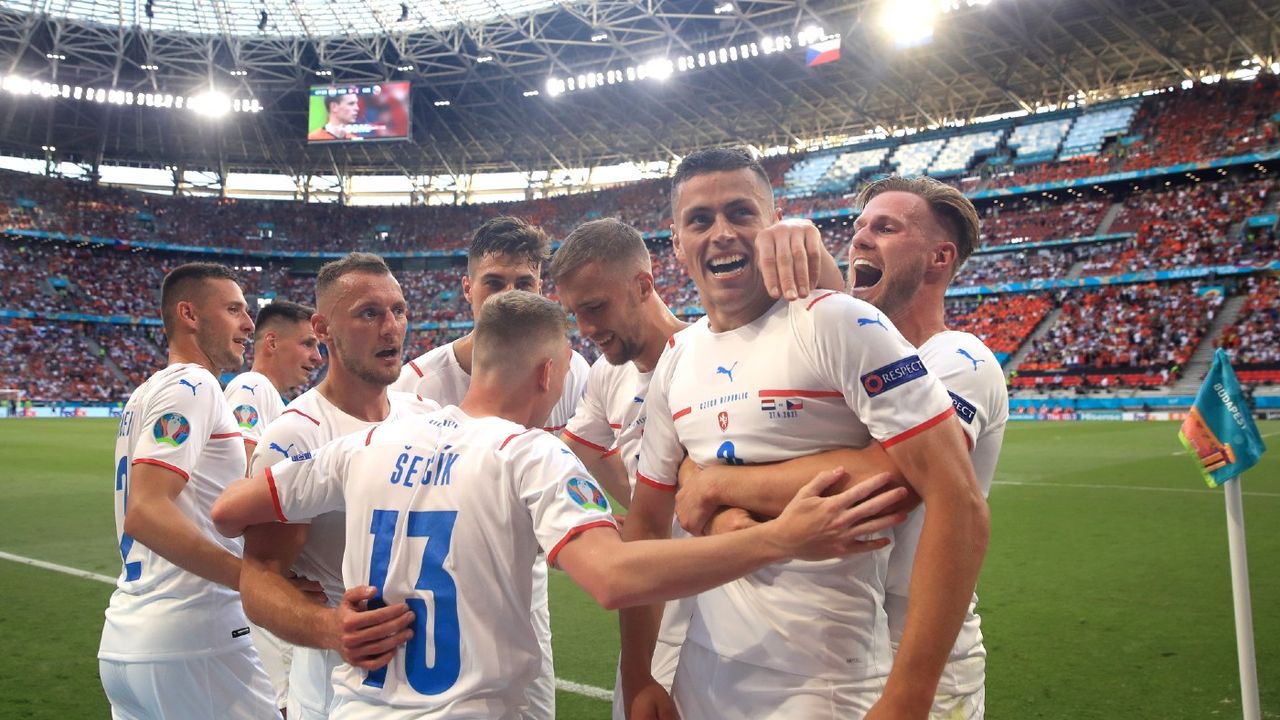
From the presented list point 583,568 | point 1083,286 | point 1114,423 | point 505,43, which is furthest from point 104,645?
point 1083,286

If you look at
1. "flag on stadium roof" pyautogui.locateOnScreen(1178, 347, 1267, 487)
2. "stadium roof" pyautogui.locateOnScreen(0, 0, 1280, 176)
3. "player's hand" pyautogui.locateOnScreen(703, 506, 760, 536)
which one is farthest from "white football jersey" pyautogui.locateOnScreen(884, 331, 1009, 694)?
"stadium roof" pyautogui.locateOnScreen(0, 0, 1280, 176)

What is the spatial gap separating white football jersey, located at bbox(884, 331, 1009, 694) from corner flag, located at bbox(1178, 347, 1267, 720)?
6.72 feet

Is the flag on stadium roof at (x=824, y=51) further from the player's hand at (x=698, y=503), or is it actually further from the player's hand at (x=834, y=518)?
the player's hand at (x=834, y=518)

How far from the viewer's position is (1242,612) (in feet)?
12.9

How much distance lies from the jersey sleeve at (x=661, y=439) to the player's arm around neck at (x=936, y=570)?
815 mm

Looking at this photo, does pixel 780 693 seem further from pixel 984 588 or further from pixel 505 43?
pixel 505 43

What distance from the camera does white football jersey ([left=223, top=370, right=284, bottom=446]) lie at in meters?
5.20

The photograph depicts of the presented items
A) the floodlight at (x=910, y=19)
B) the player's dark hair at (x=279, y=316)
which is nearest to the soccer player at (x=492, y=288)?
the player's dark hair at (x=279, y=316)

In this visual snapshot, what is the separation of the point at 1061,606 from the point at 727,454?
6.19 m

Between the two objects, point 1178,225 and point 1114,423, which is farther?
point 1178,225

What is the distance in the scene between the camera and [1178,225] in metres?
39.1

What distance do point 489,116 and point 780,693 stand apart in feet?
168

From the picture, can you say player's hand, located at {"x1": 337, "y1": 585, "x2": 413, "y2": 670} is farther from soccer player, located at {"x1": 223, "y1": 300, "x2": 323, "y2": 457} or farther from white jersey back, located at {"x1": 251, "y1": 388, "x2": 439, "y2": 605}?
soccer player, located at {"x1": 223, "y1": 300, "x2": 323, "y2": 457}

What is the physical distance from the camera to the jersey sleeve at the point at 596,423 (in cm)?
375
